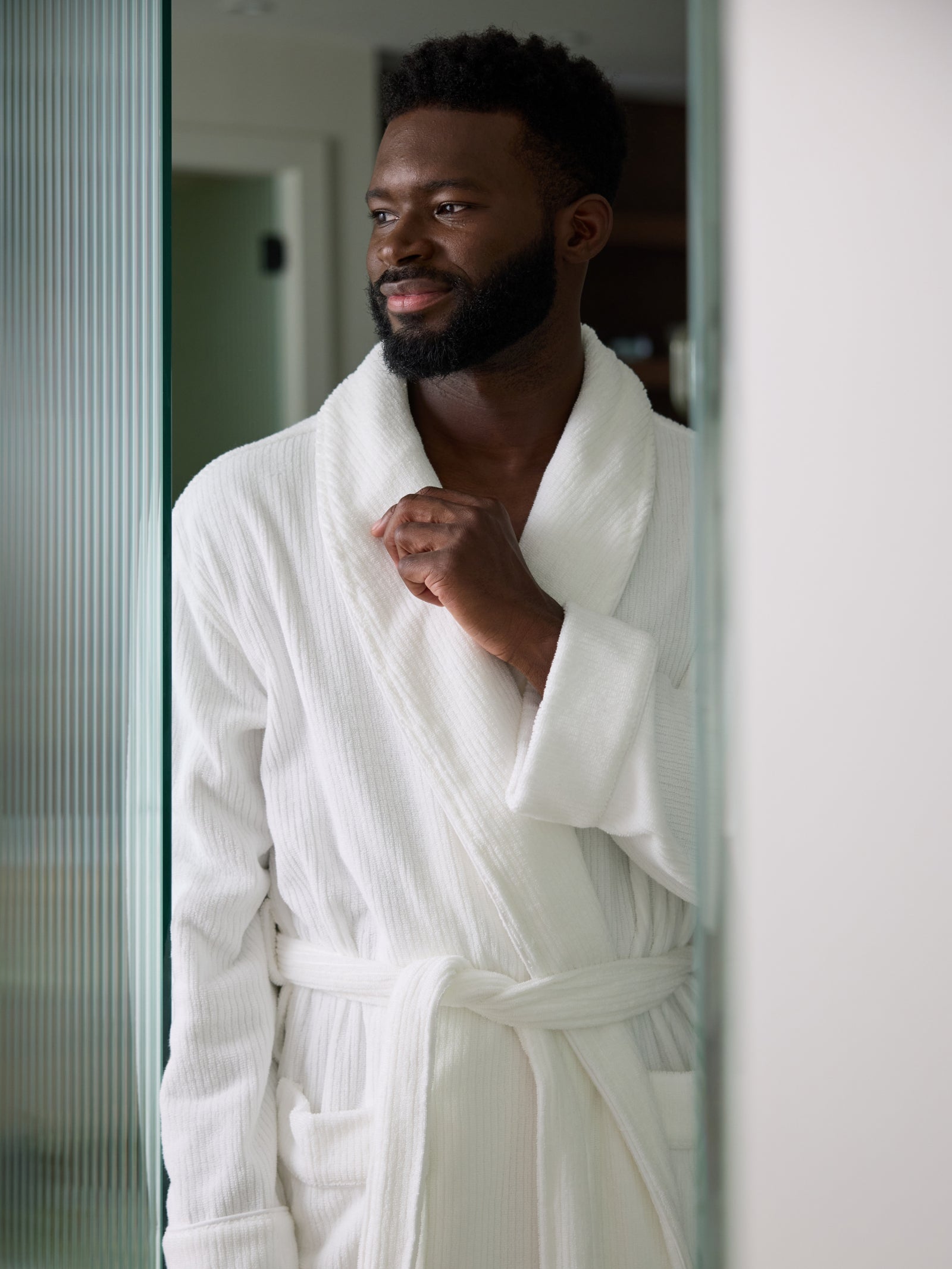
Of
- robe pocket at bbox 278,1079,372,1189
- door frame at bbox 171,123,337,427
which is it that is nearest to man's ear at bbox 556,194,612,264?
robe pocket at bbox 278,1079,372,1189

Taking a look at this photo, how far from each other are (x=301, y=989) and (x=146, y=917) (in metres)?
0.18

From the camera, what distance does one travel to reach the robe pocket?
29.0 inches

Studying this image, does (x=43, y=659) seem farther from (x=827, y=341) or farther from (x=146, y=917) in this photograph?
(x=827, y=341)

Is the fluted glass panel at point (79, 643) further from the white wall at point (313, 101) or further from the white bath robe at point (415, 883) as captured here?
the white wall at point (313, 101)

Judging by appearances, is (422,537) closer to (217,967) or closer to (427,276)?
(427,276)

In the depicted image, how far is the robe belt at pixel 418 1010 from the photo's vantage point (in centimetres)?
70

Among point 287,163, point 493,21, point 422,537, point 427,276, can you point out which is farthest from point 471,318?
point 287,163

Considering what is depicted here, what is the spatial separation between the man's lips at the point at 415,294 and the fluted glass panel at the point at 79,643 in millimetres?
188

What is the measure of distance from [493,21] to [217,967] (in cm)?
190

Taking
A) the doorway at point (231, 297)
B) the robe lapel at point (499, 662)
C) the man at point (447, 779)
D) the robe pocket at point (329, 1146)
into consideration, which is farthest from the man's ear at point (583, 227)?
the doorway at point (231, 297)

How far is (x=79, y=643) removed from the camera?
67cm

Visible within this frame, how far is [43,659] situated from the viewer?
0.68 meters

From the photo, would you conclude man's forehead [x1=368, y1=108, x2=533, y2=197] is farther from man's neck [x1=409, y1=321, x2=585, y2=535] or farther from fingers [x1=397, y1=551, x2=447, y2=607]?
fingers [x1=397, y1=551, x2=447, y2=607]

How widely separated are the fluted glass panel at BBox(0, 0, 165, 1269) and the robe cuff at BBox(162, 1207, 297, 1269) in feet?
0.28
